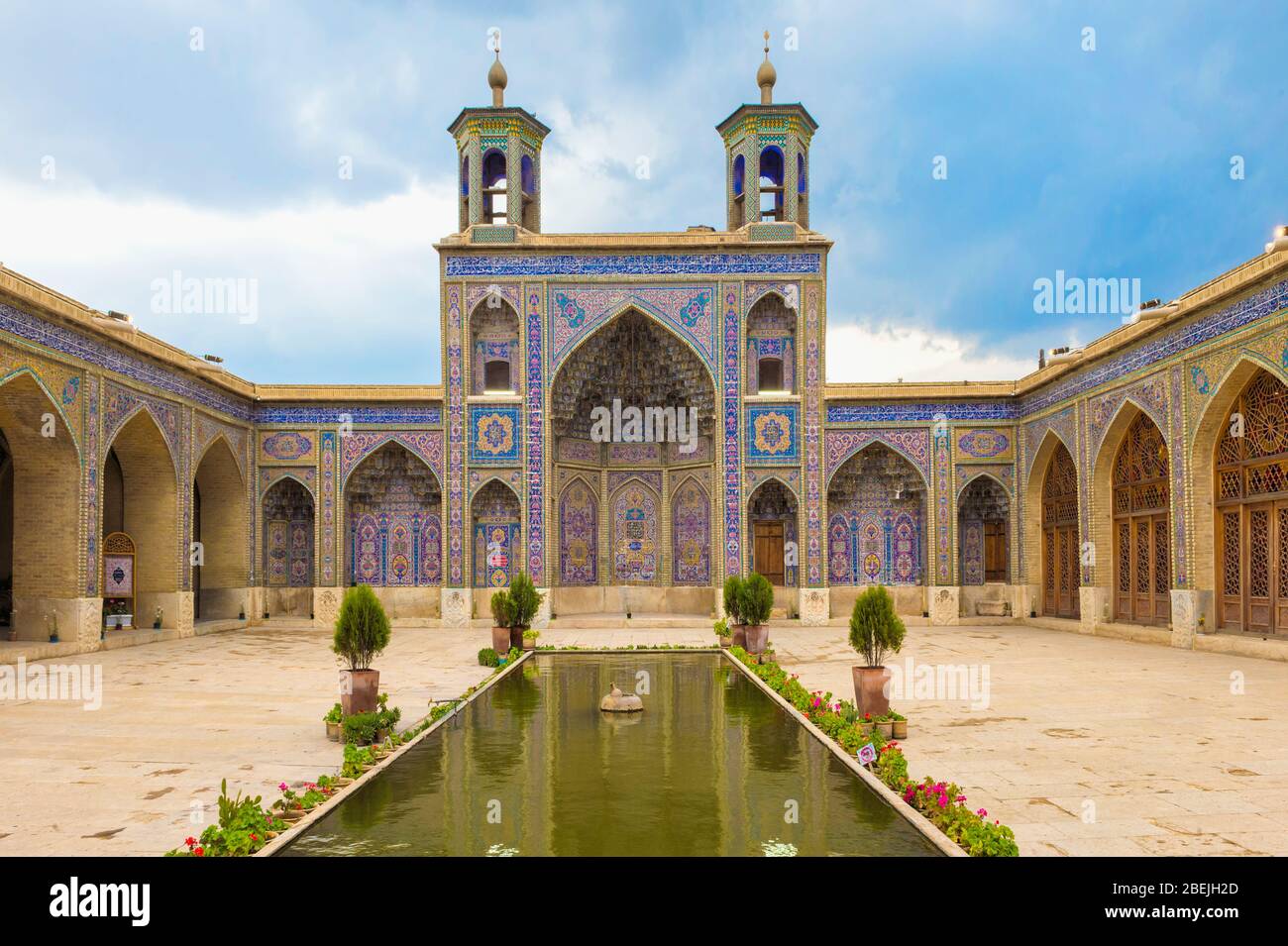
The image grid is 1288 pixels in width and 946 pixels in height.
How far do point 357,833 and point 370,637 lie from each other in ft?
9.91

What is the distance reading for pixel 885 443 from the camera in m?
19.1

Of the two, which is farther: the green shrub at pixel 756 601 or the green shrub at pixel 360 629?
the green shrub at pixel 756 601

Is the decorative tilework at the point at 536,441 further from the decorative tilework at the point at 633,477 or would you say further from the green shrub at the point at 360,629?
the green shrub at the point at 360,629

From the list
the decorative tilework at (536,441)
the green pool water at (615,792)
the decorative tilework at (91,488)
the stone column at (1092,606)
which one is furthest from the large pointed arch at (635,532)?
the green pool water at (615,792)

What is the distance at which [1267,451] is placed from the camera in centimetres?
1228

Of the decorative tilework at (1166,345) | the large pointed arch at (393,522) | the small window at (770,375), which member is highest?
the small window at (770,375)

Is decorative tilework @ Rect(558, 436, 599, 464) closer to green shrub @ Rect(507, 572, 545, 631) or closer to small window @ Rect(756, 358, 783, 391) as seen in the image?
small window @ Rect(756, 358, 783, 391)

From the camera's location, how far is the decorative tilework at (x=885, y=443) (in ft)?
62.4

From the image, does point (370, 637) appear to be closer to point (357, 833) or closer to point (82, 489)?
point (357, 833)

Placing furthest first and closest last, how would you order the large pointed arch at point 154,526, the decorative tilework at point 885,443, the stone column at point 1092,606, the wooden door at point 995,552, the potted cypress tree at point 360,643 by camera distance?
the wooden door at point 995,552 < the decorative tilework at point 885,443 < the large pointed arch at point 154,526 < the stone column at point 1092,606 < the potted cypress tree at point 360,643

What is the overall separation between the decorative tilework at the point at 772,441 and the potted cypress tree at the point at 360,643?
1155 cm

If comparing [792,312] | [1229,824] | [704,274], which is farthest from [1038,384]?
[1229,824]

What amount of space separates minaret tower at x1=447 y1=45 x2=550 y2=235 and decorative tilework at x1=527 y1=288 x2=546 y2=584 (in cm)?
171

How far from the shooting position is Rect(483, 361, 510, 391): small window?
62.8 feet
